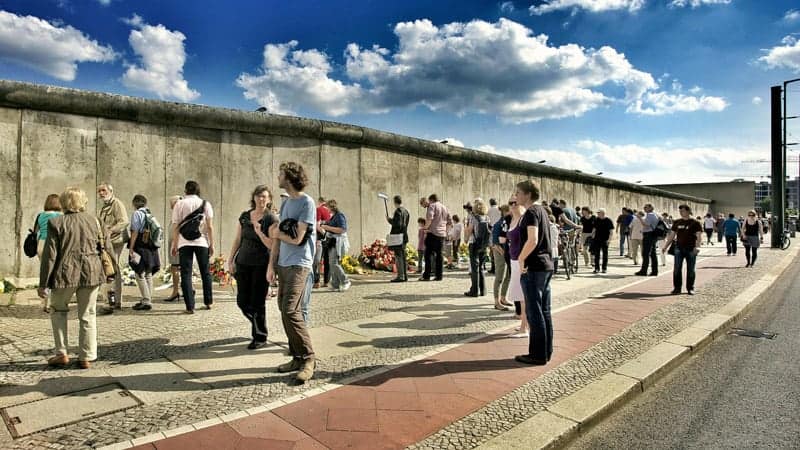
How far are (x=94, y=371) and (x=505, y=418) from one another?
3497 millimetres

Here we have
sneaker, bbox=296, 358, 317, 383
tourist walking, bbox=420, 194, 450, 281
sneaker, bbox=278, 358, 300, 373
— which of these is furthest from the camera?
tourist walking, bbox=420, 194, 450, 281

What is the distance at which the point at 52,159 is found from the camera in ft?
25.6

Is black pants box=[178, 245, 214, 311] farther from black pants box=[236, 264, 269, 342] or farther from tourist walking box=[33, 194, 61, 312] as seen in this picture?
black pants box=[236, 264, 269, 342]

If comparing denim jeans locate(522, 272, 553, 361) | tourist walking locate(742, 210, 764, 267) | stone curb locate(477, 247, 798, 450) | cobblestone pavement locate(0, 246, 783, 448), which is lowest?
stone curb locate(477, 247, 798, 450)

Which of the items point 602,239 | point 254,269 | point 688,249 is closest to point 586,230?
point 602,239

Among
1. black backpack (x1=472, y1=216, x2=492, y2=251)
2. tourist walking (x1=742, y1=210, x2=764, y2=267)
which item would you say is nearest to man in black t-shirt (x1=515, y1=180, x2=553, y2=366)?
black backpack (x1=472, y1=216, x2=492, y2=251)

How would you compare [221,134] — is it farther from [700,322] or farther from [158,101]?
[700,322]

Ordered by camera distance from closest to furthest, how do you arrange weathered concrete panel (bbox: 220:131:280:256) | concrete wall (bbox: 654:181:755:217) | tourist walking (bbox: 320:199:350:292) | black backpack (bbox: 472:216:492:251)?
black backpack (bbox: 472:216:492:251) → tourist walking (bbox: 320:199:350:292) → weathered concrete panel (bbox: 220:131:280:256) → concrete wall (bbox: 654:181:755:217)

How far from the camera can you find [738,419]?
3516 mm

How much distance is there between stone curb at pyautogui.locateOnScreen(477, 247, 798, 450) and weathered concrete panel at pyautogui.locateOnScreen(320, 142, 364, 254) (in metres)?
A: 7.84

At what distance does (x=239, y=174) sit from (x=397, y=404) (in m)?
7.80

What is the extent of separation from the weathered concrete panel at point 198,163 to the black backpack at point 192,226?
133 inches

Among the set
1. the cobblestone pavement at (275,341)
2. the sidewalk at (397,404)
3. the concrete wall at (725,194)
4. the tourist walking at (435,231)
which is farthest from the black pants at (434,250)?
the concrete wall at (725,194)

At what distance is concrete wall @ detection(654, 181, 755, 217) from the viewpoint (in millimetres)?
47625
